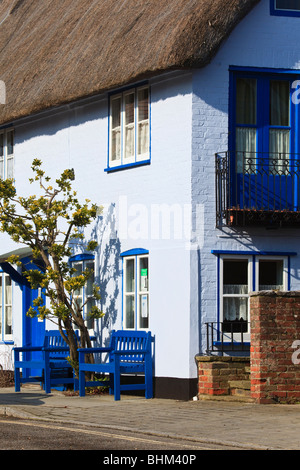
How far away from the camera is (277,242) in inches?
668

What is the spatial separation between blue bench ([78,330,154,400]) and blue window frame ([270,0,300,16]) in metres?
5.94

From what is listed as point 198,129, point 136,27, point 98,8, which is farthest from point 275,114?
point 98,8

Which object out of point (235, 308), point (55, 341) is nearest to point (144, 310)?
point (235, 308)

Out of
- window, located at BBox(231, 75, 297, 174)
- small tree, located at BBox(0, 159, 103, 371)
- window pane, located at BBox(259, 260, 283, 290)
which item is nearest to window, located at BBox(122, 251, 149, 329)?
small tree, located at BBox(0, 159, 103, 371)

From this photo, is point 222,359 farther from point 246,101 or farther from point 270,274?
point 246,101

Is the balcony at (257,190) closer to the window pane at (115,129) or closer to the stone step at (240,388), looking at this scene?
the window pane at (115,129)

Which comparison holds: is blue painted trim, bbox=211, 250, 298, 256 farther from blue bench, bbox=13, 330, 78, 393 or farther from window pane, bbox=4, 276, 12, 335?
window pane, bbox=4, 276, 12, 335

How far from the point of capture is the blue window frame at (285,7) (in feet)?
56.6

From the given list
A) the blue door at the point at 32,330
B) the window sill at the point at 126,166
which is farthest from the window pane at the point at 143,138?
the blue door at the point at 32,330

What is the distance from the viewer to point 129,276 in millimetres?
17969

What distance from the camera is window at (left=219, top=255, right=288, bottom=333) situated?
16719 mm

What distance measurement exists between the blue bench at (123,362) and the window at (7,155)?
235 inches

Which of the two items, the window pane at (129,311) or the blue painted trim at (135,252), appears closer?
the blue painted trim at (135,252)
